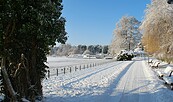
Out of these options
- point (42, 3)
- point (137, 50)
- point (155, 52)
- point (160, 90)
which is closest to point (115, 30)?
point (137, 50)

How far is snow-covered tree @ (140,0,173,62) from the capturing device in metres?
33.1

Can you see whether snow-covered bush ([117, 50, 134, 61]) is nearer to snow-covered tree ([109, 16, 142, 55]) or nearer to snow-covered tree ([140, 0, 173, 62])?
snow-covered tree ([109, 16, 142, 55])

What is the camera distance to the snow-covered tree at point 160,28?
3312cm

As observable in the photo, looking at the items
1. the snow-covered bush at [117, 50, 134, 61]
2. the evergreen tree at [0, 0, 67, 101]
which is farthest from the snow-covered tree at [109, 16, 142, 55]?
the evergreen tree at [0, 0, 67, 101]

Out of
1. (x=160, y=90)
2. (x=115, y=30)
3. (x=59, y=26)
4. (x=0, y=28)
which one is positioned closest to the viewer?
(x=0, y=28)

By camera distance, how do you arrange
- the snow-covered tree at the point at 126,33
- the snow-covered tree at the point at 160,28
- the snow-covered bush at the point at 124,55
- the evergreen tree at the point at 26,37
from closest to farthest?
1. the evergreen tree at the point at 26,37
2. the snow-covered tree at the point at 160,28
3. the snow-covered bush at the point at 124,55
4. the snow-covered tree at the point at 126,33

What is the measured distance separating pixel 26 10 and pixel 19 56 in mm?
2020

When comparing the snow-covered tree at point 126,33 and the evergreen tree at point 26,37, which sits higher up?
the snow-covered tree at point 126,33

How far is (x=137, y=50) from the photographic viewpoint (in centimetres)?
9850

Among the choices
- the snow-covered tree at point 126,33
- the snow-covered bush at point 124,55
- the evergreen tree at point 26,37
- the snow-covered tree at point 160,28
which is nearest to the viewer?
the evergreen tree at point 26,37

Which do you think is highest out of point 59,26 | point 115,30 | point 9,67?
point 115,30

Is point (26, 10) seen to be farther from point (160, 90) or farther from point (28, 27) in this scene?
point (160, 90)

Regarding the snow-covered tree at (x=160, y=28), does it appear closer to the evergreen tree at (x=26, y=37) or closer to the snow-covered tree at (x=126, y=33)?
the evergreen tree at (x=26, y=37)

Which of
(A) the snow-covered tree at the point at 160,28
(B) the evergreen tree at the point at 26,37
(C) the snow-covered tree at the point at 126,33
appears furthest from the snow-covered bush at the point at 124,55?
(B) the evergreen tree at the point at 26,37
